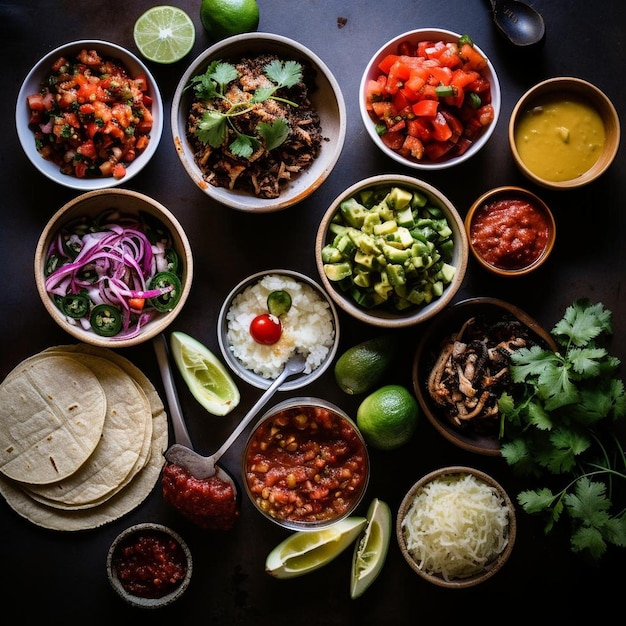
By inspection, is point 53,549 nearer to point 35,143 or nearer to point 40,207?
point 40,207

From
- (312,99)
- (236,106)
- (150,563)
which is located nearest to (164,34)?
(236,106)

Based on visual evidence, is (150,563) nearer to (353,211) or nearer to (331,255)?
(331,255)

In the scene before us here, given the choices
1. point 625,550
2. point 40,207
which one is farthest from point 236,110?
point 625,550

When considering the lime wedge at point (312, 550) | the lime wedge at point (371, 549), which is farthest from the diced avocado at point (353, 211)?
the lime wedge at point (312, 550)

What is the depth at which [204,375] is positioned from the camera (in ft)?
11.2

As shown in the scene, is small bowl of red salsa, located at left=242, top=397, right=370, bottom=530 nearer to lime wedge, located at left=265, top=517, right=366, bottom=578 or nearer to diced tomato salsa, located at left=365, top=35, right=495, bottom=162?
lime wedge, located at left=265, top=517, right=366, bottom=578

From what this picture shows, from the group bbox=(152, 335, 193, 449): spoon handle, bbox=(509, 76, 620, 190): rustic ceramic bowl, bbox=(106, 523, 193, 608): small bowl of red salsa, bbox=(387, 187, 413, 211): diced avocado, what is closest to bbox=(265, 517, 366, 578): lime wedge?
bbox=(106, 523, 193, 608): small bowl of red salsa

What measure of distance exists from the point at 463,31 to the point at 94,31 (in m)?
2.13

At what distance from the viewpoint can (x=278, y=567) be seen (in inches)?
127

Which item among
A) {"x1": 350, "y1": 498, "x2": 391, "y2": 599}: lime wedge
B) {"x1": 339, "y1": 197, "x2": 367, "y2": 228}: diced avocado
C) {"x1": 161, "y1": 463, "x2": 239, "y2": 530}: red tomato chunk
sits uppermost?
{"x1": 339, "y1": 197, "x2": 367, "y2": 228}: diced avocado

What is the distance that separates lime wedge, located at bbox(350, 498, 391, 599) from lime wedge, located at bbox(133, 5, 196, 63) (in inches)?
107

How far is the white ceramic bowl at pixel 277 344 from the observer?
3307mm

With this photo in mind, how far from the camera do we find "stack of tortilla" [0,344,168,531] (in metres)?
3.34

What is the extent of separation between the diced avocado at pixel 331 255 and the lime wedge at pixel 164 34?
136cm
